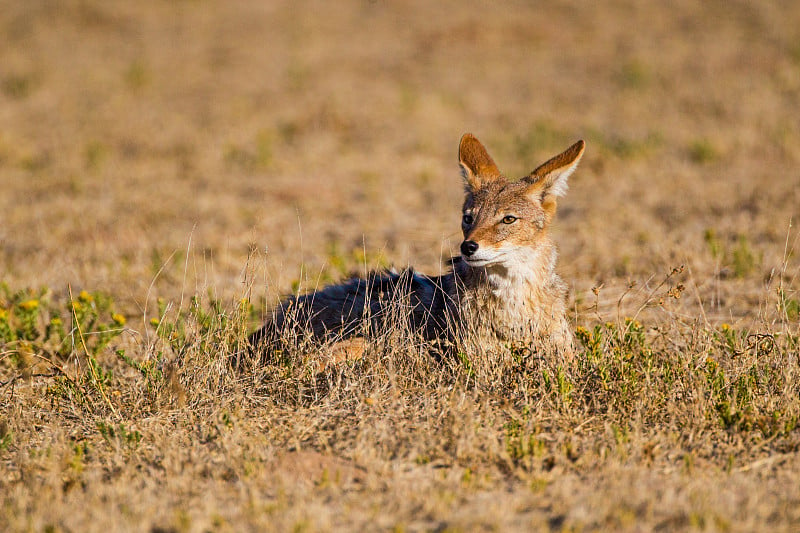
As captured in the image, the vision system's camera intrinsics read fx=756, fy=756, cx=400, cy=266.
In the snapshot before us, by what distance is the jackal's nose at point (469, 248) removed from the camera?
5129mm

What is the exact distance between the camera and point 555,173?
5594 mm

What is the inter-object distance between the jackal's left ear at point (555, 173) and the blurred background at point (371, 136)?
808 millimetres

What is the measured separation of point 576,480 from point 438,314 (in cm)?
219

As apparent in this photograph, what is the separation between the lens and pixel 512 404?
4.72m

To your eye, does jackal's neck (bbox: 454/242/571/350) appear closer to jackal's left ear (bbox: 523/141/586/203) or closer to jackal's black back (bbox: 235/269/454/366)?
jackal's black back (bbox: 235/269/454/366)

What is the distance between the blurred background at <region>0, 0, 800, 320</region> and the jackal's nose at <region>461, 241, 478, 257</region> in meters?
0.60

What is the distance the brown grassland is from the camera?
3.92 meters

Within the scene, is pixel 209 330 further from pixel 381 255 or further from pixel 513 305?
pixel 381 255

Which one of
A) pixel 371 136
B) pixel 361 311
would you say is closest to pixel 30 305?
pixel 361 311

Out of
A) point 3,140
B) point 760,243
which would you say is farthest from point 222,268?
point 3,140

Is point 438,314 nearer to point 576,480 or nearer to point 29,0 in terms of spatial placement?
point 576,480

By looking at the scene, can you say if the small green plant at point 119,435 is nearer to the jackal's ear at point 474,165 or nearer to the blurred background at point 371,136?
the blurred background at point 371,136

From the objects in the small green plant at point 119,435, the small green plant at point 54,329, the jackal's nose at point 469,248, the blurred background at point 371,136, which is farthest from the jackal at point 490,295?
the small green plant at point 54,329

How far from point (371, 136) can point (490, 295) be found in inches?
372
